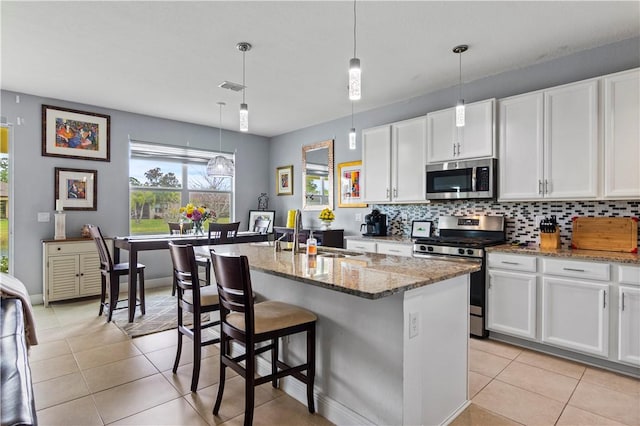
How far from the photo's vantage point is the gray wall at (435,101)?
117 inches

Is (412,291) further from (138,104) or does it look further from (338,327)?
(138,104)

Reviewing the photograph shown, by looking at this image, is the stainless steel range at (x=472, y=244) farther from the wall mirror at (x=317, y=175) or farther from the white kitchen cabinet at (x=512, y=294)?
the wall mirror at (x=317, y=175)

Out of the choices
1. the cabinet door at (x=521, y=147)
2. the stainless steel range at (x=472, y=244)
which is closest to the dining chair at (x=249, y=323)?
the stainless steel range at (x=472, y=244)

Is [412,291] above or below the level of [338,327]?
above

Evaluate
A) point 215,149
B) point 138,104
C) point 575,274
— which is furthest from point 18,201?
point 575,274

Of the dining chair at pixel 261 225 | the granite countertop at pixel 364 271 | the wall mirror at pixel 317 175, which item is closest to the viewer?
the granite countertop at pixel 364 271

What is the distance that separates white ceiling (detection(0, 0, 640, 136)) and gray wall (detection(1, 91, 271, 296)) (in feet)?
1.73

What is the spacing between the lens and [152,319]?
377 cm

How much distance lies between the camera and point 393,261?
2240 millimetres

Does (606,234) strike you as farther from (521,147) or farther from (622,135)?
(521,147)

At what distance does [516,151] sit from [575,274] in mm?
1203

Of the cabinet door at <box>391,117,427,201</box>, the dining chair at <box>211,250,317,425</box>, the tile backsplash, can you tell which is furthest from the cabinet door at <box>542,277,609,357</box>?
the dining chair at <box>211,250,317,425</box>

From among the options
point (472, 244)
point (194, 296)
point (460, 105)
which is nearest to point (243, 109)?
point (194, 296)

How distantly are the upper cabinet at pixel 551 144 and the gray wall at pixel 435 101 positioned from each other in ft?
1.07
